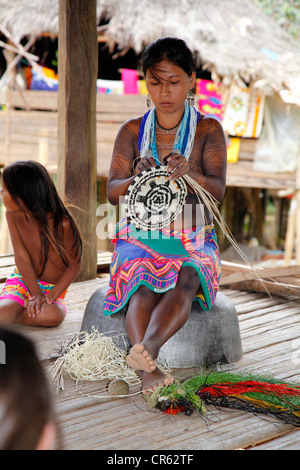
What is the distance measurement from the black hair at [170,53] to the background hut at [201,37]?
4842mm

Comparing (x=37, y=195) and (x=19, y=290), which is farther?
(x=19, y=290)

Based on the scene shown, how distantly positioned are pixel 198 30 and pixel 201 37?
11 centimetres

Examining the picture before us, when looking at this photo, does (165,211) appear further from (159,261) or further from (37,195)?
(37,195)

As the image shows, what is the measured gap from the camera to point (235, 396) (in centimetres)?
226

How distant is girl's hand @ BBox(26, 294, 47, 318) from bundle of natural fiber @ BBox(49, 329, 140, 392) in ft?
1.75

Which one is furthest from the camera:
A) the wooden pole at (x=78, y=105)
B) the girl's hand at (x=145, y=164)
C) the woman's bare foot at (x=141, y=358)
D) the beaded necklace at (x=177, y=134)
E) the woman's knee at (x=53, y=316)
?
the wooden pole at (x=78, y=105)

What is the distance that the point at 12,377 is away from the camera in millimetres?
802

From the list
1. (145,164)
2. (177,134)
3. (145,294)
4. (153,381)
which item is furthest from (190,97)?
(153,381)

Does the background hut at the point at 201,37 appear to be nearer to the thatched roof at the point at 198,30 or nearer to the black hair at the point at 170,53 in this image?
the thatched roof at the point at 198,30

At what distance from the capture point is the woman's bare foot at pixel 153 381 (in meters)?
2.23

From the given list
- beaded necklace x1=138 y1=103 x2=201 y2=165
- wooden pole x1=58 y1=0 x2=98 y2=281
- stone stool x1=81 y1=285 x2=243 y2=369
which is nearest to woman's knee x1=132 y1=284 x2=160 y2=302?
stone stool x1=81 y1=285 x2=243 y2=369

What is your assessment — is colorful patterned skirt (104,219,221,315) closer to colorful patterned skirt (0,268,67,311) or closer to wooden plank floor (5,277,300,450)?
wooden plank floor (5,277,300,450)

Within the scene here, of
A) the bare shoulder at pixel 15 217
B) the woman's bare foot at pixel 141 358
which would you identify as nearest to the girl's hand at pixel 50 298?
the bare shoulder at pixel 15 217

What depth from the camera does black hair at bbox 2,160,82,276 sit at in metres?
3.01
